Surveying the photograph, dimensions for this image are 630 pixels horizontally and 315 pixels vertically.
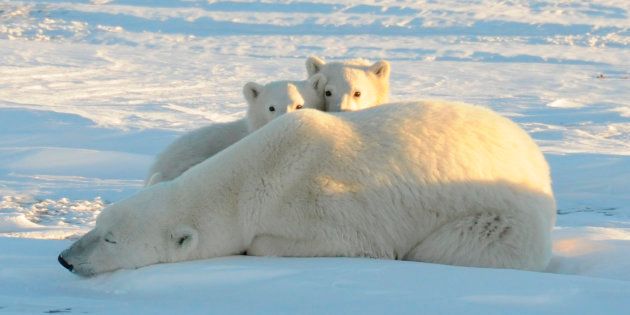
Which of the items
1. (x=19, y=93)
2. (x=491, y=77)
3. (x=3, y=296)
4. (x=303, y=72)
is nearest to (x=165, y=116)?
(x=19, y=93)

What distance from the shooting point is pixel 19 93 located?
46.5 ft

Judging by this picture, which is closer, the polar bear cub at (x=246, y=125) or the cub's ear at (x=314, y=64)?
the polar bear cub at (x=246, y=125)

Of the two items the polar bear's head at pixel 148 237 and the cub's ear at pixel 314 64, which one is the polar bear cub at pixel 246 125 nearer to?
the cub's ear at pixel 314 64

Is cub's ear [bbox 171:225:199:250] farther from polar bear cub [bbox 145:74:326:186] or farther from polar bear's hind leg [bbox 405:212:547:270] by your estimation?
polar bear cub [bbox 145:74:326:186]

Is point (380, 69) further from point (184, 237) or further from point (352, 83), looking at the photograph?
point (184, 237)

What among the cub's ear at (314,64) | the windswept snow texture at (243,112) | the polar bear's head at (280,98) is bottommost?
the windswept snow texture at (243,112)

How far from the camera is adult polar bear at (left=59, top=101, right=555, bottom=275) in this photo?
14.0 ft

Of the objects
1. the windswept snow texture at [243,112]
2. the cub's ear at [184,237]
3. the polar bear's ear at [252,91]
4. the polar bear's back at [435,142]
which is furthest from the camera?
the polar bear's ear at [252,91]

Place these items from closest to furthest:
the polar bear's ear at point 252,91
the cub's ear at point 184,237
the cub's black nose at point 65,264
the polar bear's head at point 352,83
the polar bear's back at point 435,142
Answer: the cub's black nose at point 65,264 → the cub's ear at point 184,237 → the polar bear's back at point 435,142 → the polar bear's head at point 352,83 → the polar bear's ear at point 252,91

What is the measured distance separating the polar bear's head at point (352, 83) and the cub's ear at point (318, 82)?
0.03 m

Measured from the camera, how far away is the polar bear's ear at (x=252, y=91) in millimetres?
6527

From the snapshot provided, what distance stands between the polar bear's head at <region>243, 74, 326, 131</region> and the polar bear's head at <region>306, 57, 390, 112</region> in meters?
0.08

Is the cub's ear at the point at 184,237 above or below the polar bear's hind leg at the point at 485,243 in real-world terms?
above

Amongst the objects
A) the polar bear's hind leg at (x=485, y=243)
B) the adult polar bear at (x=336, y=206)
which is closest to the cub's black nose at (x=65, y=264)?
the adult polar bear at (x=336, y=206)
